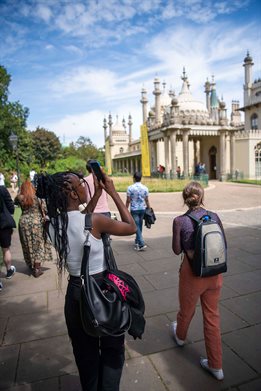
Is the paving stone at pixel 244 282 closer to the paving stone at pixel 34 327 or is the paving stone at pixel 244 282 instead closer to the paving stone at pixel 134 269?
the paving stone at pixel 134 269

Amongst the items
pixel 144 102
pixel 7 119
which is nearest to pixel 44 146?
pixel 144 102

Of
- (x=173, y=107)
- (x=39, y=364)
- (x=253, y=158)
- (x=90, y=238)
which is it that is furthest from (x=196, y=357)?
(x=253, y=158)

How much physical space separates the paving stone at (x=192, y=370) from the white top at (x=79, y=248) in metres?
1.44

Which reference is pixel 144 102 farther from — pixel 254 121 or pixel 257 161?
pixel 257 161

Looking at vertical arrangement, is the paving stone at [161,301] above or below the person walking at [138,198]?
below

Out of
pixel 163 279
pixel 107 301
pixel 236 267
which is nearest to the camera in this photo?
pixel 107 301

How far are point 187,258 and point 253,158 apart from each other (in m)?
31.5

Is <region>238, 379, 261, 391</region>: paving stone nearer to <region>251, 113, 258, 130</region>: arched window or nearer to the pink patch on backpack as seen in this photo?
the pink patch on backpack

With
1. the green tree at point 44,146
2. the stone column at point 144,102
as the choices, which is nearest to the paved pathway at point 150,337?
the stone column at point 144,102

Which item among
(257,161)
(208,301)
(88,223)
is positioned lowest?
(208,301)

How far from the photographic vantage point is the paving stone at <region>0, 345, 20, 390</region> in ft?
8.72

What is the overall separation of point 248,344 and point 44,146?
55.8 meters

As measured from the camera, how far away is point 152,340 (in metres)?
3.18

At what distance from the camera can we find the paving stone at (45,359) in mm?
2732
